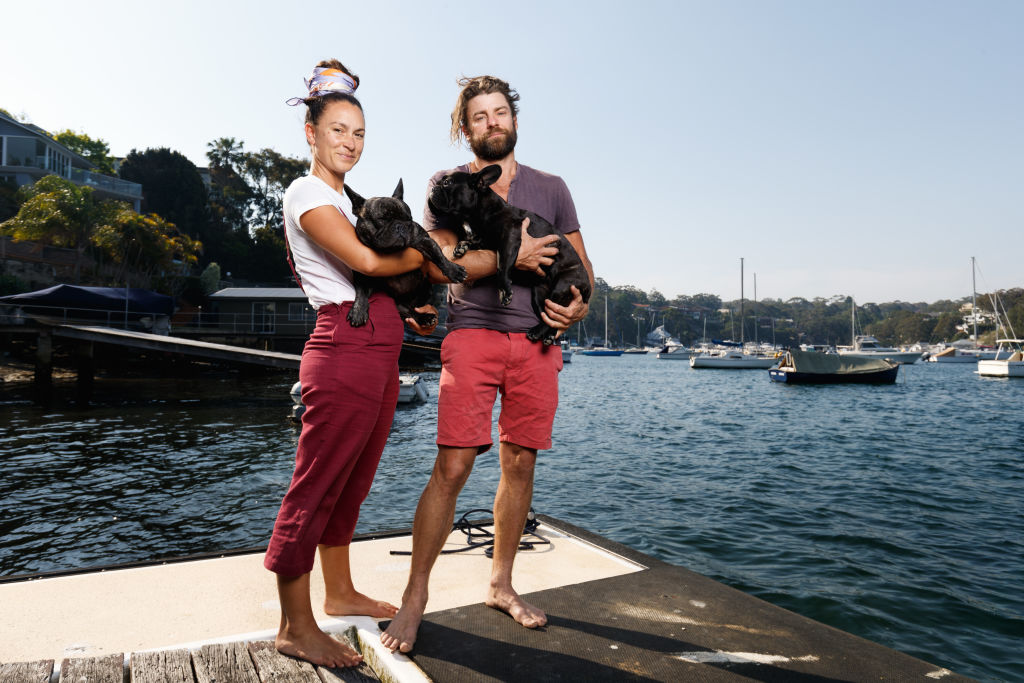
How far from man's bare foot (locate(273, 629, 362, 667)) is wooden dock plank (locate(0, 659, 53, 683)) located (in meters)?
0.74

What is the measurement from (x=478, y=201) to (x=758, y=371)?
62.1 meters

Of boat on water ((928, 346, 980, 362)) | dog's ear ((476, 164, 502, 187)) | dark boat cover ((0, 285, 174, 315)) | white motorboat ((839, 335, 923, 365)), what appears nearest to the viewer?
dog's ear ((476, 164, 502, 187))

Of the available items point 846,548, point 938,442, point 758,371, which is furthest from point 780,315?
point 846,548

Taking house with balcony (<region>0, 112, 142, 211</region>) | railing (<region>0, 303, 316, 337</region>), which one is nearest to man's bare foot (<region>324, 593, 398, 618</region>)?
railing (<region>0, 303, 316, 337</region>)

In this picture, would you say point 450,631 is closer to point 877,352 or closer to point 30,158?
point 30,158

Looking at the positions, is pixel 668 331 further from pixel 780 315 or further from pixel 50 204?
pixel 50 204

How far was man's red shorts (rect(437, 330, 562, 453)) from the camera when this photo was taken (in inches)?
107

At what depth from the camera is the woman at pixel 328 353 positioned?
2293mm

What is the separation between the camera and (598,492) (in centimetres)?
1108

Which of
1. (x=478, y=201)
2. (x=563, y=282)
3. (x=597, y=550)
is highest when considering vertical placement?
(x=478, y=201)

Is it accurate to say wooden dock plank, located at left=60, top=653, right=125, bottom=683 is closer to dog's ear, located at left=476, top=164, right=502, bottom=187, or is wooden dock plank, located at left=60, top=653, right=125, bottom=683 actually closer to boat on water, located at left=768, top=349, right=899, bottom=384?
dog's ear, located at left=476, top=164, right=502, bottom=187

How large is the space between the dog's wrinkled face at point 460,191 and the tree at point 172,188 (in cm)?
5683

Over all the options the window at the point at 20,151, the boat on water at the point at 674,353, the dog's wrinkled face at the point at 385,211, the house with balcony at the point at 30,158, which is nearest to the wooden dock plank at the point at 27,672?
the dog's wrinkled face at the point at 385,211

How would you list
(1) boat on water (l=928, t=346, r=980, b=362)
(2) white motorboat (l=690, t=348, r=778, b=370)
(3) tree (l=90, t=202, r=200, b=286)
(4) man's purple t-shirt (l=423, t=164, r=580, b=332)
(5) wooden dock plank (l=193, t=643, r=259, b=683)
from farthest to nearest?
(1) boat on water (l=928, t=346, r=980, b=362)
(2) white motorboat (l=690, t=348, r=778, b=370)
(3) tree (l=90, t=202, r=200, b=286)
(4) man's purple t-shirt (l=423, t=164, r=580, b=332)
(5) wooden dock plank (l=193, t=643, r=259, b=683)
